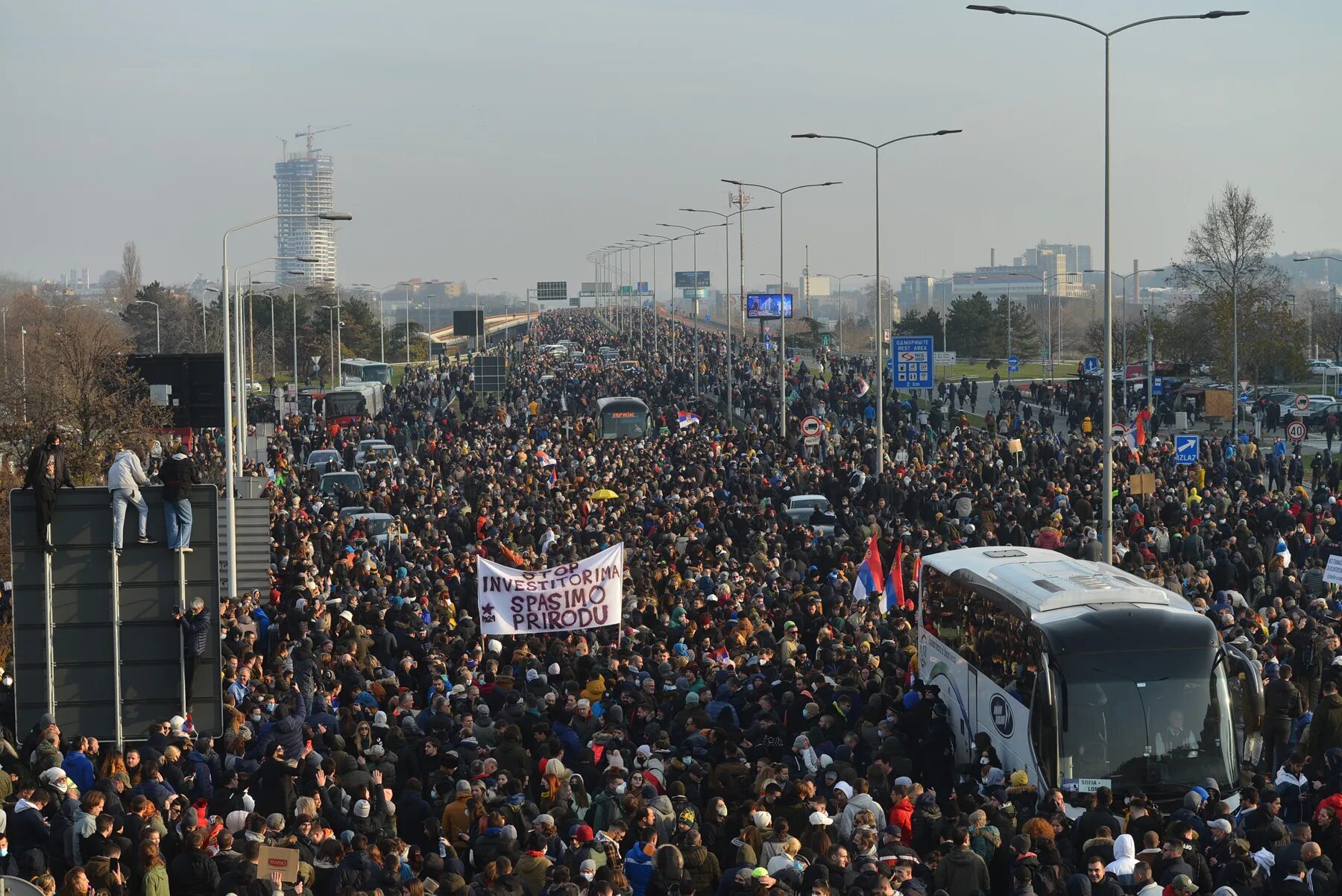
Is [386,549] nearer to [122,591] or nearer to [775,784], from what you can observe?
[122,591]

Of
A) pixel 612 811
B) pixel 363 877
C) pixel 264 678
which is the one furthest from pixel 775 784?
pixel 264 678

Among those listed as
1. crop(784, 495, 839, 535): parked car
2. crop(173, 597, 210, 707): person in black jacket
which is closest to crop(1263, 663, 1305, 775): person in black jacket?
crop(173, 597, 210, 707): person in black jacket

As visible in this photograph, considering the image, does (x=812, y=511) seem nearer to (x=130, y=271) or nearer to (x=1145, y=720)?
(x=1145, y=720)

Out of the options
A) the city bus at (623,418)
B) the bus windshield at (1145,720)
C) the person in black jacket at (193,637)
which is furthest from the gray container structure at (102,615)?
the city bus at (623,418)

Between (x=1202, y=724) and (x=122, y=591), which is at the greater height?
(x=122, y=591)

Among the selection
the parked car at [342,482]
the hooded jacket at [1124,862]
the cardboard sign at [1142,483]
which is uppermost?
the cardboard sign at [1142,483]

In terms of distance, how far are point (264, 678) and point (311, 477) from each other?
22542 mm

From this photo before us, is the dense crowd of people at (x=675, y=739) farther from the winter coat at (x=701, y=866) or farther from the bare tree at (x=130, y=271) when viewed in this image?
the bare tree at (x=130, y=271)

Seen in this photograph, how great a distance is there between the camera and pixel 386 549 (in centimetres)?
2675

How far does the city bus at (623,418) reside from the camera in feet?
168

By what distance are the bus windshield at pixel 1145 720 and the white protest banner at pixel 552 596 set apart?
6389 mm

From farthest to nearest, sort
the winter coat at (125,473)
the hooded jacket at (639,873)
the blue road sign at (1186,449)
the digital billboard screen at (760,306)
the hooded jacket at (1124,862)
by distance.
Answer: the digital billboard screen at (760,306)
the blue road sign at (1186,449)
the winter coat at (125,473)
the hooded jacket at (639,873)
the hooded jacket at (1124,862)

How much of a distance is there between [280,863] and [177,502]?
11.5 ft

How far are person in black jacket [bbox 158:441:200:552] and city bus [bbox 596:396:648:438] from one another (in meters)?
38.0
